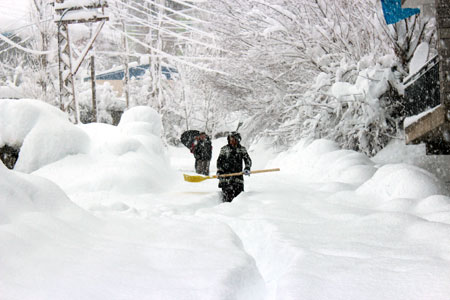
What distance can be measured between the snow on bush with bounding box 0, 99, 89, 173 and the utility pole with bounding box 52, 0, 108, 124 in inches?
147

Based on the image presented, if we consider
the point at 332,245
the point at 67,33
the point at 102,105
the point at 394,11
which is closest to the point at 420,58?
the point at 394,11

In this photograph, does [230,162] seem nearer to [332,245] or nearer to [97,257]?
[332,245]

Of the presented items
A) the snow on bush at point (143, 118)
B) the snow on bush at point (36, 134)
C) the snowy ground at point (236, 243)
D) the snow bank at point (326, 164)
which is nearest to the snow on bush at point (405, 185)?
the snowy ground at point (236, 243)

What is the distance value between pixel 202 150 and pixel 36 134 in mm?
5350

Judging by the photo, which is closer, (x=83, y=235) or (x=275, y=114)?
(x=83, y=235)

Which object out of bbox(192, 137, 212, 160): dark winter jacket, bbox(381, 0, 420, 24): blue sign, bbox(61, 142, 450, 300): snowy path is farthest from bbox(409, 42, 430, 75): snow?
bbox(192, 137, 212, 160): dark winter jacket

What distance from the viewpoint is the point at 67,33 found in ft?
40.9

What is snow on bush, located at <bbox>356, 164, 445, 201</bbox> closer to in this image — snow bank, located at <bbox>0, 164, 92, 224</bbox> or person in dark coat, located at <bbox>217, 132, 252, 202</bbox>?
person in dark coat, located at <bbox>217, 132, 252, 202</bbox>

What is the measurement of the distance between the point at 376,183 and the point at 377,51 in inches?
152

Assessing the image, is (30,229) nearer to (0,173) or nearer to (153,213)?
(0,173)

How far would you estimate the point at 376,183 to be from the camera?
6.52 meters

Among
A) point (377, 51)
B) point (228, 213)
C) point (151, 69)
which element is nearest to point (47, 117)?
point (228, 213)

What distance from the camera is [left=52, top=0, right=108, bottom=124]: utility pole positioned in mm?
11758

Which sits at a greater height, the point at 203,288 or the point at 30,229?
the point at 30,229
